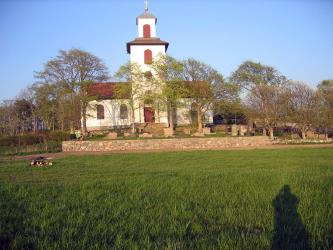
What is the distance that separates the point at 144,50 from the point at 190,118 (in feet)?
40.4

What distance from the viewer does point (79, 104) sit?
138 ft

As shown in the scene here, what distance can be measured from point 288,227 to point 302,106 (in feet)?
114

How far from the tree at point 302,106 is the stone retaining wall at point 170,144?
361 inches

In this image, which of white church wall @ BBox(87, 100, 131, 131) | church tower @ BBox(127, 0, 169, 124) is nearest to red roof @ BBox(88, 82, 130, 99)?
white church wall @ BBox(87, 100, 131, 131)

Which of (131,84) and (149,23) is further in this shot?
(149,23)

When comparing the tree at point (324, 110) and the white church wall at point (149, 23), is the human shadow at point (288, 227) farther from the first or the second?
the white church wall at point (149, 23)

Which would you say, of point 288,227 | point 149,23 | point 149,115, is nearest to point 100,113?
point 149,115

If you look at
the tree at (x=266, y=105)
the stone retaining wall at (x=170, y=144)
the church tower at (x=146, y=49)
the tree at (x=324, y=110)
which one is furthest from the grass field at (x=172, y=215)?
the church tower at (x=146, y=49)

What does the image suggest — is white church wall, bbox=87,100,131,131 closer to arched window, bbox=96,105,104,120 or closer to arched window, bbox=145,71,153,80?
arched window, bbox=96,105,104,120

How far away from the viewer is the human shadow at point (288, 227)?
398 centimetres

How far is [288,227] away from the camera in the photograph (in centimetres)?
456

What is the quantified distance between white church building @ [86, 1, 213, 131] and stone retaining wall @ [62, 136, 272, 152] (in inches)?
628

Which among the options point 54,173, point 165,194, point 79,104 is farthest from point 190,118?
point 165,194

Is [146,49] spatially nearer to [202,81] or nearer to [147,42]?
[147,42]
